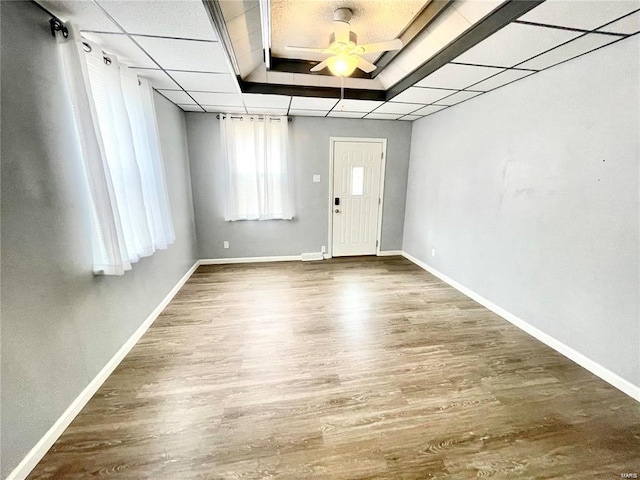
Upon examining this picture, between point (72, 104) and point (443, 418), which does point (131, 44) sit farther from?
point (443, 418)

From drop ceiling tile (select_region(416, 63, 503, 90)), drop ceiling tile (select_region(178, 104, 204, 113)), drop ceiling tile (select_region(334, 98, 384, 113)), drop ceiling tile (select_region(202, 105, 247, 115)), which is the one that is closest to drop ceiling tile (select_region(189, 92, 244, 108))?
drop ceiling tile (select_region(202, 105, 247, 115))

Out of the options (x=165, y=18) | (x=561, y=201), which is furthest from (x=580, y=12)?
(x=165, y=18)

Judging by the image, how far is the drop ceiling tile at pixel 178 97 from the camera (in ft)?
9.70

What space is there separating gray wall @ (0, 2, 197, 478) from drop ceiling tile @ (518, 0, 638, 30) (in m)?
2.75

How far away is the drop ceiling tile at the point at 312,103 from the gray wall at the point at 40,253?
2.30 m

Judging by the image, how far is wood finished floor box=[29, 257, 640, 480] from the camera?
139 cm

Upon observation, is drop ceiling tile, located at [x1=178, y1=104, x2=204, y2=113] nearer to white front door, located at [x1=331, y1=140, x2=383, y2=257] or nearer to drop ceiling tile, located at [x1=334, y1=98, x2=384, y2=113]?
drop ceiling tile, located at [x1=334, y1=98, x2=384, y2=113]

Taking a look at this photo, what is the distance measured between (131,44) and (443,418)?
128 inches

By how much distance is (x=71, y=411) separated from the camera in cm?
160

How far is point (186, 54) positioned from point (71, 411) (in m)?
2.50

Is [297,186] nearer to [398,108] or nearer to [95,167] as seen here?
[398,108]

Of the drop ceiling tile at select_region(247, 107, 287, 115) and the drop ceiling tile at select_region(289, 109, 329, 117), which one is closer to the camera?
the drop ceiling tile at select_region(247, 107, 287, 115)

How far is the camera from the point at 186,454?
143 centimetres

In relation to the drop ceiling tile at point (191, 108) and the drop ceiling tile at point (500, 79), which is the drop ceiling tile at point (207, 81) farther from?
the drop ceiling tile at point (500, 79)
